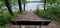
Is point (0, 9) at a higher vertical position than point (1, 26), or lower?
higher

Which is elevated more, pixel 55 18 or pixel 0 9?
pixel 0 9

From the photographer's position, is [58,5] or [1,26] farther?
[58,5]

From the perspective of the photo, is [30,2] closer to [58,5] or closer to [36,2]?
[36,2]

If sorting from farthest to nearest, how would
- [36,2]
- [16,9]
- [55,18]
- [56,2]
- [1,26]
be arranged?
[36,2] → [16,9] → [56,2] → [55,18] → [1,26]

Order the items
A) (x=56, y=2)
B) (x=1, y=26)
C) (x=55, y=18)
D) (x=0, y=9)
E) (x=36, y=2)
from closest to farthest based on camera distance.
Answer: (x=1, y=26) < (x=0, y=9) < (x=55, y=18) < (x=56, y=2) < (x=36, y=2)

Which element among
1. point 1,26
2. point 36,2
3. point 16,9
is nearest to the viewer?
point 1,26

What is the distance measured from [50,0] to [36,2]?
3097 mm

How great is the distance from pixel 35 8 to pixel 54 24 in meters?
5.75

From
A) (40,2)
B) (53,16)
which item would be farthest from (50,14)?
(40,2)

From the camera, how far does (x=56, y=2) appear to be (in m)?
12.0

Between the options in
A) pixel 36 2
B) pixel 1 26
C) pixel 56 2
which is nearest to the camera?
pixel 1 26

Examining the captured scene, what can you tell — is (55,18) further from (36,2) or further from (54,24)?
(36,2)

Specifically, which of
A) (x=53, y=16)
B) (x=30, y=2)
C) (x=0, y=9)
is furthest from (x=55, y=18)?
(x=30, y=2)

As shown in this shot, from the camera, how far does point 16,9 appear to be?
14.4 meters
